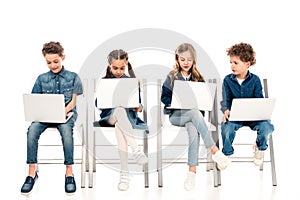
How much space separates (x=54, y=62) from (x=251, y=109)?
1382 mm

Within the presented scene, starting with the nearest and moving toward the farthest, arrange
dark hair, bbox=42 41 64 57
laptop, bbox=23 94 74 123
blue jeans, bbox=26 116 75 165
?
laptop, bbox=23 94 74 123 < blue jeans, bbox=26 116 75 165 < dark hair, bbox=42 41 64 57

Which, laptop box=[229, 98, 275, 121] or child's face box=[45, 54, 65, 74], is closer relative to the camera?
laptop box=[229, 98, 275, 121]

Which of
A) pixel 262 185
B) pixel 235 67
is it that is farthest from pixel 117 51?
pixel 262 185

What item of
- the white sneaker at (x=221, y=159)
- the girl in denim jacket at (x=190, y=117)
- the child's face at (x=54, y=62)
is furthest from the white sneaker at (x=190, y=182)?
the child's face at (x=54, y=62)

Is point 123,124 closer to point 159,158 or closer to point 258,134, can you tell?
point 159,158

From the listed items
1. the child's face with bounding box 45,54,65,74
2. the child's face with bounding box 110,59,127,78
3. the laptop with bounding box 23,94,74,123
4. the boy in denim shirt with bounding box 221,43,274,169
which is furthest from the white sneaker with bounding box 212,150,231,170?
the child's face with bounding box 45,54,65,74

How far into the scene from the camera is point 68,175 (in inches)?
151

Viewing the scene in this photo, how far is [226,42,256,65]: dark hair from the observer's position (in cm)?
398

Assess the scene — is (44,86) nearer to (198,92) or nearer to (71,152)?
(71,152)

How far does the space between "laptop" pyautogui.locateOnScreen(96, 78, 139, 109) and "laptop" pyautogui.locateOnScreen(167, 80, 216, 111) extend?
0.28m

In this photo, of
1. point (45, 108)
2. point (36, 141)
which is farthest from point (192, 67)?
point (36, 141)

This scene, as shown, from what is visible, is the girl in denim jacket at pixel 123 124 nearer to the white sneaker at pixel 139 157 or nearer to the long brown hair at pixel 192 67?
the white sneaker at pixel 139 157

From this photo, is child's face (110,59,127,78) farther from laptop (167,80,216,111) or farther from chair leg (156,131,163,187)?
chair leg (156,131,163,187)

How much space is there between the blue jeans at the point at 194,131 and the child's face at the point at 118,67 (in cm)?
52
